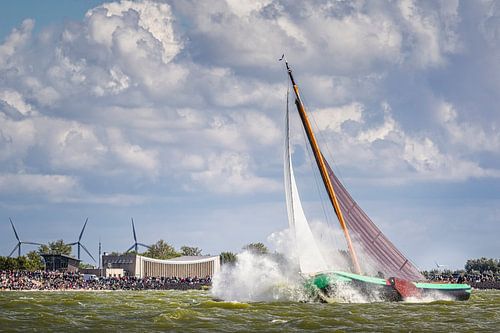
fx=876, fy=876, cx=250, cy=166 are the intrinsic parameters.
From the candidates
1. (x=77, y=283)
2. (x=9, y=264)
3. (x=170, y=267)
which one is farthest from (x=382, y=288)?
(x=9, y=264)

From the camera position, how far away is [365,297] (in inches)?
2675

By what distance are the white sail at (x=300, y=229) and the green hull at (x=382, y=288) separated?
177cm

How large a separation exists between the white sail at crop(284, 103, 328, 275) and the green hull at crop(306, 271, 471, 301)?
5.81 ft

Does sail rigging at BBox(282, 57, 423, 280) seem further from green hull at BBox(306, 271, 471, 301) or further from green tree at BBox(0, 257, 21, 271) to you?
green tree at BBox(0, 257, 21, 271)

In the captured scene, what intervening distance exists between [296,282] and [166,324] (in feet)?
94.5

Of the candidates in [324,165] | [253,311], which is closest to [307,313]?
[253,311]

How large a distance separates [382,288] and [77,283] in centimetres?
8198

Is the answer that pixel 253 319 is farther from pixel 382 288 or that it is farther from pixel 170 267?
pixel 170 267

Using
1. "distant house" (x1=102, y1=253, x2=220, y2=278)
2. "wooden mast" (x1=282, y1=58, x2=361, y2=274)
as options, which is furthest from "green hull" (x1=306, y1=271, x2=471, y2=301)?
"distant house" (x1=102, y1=253, x2=220, y2=278)

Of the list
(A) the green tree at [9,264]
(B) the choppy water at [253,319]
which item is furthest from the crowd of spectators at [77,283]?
(B) the choppy water at [253,319]

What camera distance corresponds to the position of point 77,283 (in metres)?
141

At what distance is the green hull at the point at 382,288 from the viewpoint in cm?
6638

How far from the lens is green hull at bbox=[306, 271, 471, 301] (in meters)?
66.4

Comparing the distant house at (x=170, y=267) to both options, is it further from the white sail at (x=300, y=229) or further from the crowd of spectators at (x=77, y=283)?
the white sail at (x=300, y=229)
